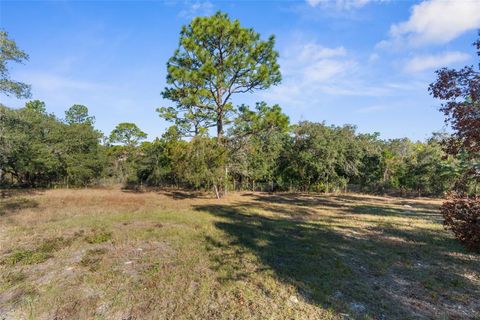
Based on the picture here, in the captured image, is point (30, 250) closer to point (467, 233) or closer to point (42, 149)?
point (467, 233)

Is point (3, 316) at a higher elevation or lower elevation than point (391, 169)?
lower

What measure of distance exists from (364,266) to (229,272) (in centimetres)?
281

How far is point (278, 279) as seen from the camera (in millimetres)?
4590

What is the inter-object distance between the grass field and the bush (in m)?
0.64

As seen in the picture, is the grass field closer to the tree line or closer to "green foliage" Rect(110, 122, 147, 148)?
the tree line

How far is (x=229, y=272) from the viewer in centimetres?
486

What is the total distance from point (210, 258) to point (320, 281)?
2.28 metres

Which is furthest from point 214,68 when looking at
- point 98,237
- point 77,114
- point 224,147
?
point 77,114

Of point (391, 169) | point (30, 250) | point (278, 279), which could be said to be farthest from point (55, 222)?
point (391, 169)

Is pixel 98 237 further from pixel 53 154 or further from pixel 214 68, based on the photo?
pixel 53 154

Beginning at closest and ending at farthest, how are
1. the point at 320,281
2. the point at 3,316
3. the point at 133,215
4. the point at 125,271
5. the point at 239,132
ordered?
the point at 3,316, the point at 320,281, the point at 125,271, the point at 133,215, the point at 239,132

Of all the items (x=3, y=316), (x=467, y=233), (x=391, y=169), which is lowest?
(x=3, y=316)

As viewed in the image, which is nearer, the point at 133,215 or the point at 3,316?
the point at 3,316

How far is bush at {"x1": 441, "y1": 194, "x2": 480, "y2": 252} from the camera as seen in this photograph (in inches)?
201
